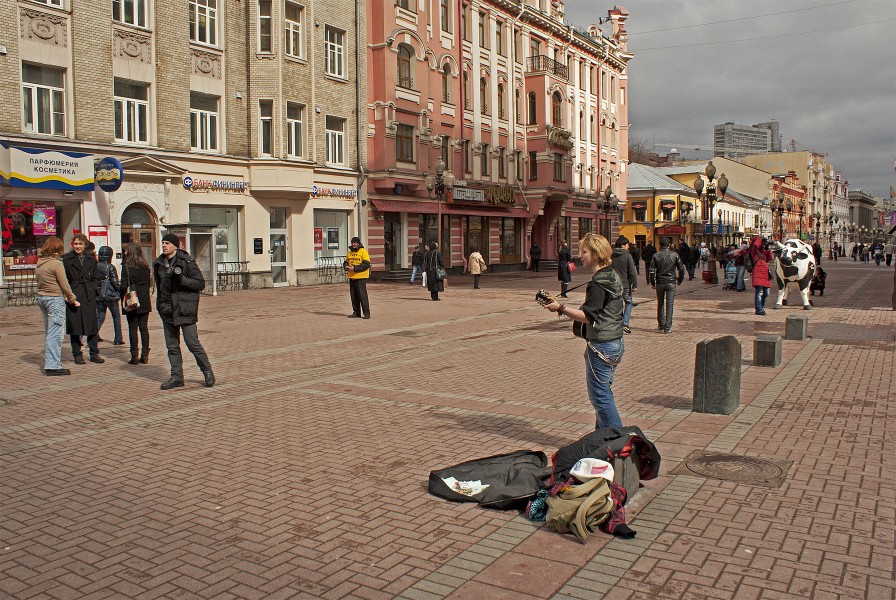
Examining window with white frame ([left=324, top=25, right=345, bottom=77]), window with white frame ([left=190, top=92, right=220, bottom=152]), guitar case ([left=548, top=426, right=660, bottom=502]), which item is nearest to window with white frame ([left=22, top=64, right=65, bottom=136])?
window with white frame ([left=190, top=92, right=220, bottom=152])

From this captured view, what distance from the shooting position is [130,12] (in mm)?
24328

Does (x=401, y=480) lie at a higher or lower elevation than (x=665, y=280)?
lower

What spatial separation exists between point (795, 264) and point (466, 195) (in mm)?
21521

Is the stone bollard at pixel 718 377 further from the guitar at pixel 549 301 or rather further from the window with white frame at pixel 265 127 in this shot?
the window with white frame at pixel 265 127

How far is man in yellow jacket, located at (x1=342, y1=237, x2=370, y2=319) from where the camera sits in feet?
58.6

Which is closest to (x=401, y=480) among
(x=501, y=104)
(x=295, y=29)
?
(x=295, y=29)

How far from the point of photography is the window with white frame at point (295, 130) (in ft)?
97.3

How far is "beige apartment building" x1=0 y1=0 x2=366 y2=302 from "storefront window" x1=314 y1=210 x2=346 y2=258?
0.23ft

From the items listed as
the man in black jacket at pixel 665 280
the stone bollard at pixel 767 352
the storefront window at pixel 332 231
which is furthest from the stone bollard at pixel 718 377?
the storefront window at pixel 332 231

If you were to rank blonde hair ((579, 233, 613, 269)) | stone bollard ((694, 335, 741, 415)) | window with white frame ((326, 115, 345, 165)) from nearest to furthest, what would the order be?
blonde hair ((579, 233, 613, 269)) → stone bollard ((694, 335, 741, 415)) → window with white frame ((326, 115, 345, 165))

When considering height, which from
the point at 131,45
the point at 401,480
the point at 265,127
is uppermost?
the point at 131,45

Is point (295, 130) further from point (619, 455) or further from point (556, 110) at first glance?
point (619, 455)

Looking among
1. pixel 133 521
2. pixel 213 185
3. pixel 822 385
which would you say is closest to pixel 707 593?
pixel 133 521

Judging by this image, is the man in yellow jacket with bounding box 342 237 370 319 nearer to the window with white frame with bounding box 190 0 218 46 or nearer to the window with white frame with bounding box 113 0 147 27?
the window with white frame with bounding box 113 0 147 27
